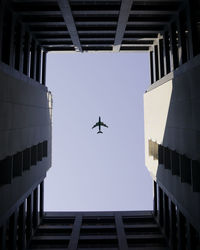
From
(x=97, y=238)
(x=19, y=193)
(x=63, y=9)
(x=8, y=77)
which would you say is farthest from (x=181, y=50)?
(x=97, y=238)

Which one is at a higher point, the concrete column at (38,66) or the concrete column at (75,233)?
the concrete column at (38,66)

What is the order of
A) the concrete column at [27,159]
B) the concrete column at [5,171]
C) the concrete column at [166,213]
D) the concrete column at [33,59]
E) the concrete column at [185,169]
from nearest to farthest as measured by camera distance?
the concrete column at [5,171] → the concrete column at [185,169] → the concrete column at [27,159] → the concrete column at [166,213] → the concrete column at [33,59]

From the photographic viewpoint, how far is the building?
79.5 ft

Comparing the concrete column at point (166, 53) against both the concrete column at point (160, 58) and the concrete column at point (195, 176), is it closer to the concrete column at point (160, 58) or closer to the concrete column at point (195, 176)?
the concrete column at point (160, 58)

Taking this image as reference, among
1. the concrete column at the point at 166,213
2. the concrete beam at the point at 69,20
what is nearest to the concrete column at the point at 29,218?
the concrete column at the point at 166,213

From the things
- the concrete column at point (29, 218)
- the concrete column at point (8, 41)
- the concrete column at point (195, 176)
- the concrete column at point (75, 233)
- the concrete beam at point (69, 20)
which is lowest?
the concrete column at point (75, 233)

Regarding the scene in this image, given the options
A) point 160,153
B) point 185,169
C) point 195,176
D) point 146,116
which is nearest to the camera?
point 195,176

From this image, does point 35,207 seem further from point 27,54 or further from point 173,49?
point 173,49

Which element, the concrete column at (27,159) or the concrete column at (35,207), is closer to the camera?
the concrete column at (27,159)

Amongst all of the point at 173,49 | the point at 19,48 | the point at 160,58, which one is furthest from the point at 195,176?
the point at 19,48

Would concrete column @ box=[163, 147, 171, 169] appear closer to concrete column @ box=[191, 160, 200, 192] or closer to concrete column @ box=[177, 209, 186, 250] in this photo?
concrete column @ box=[177, 209, 186, 250]

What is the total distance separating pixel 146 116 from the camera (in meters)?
45.2

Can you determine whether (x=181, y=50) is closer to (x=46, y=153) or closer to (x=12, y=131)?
(x=12, y=131)

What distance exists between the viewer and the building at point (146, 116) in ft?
79.5
